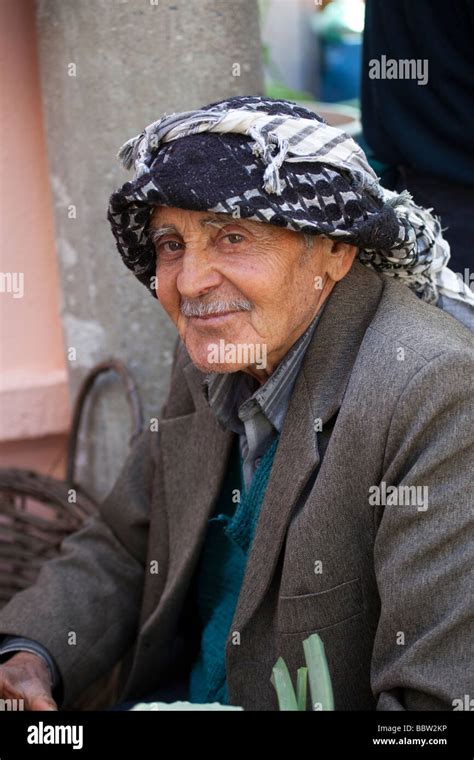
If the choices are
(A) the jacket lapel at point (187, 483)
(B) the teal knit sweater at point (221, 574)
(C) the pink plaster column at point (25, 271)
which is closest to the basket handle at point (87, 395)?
(C) the pink plaster column at point (25, 271)

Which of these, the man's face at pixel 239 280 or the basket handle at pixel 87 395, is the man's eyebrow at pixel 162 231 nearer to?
the man's face at pixel 239 280

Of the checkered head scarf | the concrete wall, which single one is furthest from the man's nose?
the concrete wall

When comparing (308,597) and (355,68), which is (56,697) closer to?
(308,597)

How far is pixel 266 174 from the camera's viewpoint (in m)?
1.91

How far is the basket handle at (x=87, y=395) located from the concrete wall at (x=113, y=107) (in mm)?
47

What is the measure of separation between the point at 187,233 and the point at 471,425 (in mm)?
655

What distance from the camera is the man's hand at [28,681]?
7.62 feet

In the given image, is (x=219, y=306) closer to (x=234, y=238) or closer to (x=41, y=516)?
(x=234, y=238)

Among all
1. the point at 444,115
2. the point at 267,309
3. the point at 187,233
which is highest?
the point at 444,115

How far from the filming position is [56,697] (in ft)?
8.45

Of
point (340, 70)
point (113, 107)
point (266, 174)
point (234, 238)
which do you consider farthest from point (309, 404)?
point (340, 70)

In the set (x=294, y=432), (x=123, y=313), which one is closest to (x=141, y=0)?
(x=123, y=313)

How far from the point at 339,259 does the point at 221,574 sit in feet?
2.54

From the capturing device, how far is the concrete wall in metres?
2.94
